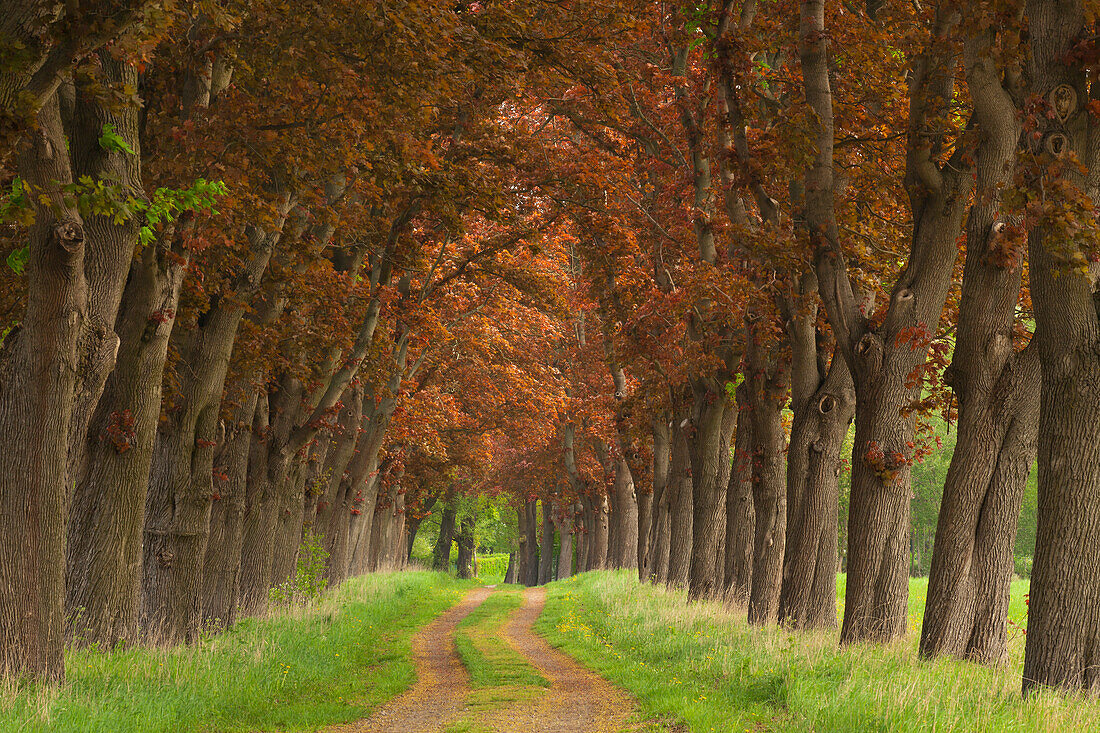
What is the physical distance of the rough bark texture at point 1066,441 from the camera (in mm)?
7641

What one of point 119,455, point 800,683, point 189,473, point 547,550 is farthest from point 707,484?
point 547,550

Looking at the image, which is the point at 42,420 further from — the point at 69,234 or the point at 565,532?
the point at 565,532

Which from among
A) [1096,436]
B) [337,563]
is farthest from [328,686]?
[337,563]

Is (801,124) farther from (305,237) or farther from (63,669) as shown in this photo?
(63,669)

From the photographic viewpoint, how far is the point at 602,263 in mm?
18078

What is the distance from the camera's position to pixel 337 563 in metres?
25.8

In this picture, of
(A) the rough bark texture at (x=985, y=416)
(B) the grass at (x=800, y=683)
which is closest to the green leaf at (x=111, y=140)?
(B) the grass at (x=800, y=683)

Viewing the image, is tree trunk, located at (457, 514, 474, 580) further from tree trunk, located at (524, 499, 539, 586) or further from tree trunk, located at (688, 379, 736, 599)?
tree trunk, located at (688, 379, 736, 599)

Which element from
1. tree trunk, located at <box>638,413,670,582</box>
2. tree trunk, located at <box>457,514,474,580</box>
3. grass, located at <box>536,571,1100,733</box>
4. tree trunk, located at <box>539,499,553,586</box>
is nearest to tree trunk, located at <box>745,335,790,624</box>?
grass, located at <box>536,571,1100,733</box>

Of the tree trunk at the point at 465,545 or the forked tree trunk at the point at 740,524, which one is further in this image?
the tree trunk at the point at 465,545

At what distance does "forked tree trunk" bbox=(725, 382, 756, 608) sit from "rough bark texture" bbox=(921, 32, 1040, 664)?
6813 millimetres

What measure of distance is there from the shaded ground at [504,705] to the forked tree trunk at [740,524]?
419 centimetres

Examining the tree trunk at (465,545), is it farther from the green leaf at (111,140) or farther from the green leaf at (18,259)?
the green leaf at (111,140)

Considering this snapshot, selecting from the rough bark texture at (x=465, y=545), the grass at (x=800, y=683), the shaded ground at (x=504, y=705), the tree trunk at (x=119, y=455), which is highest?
the tree trunk at (x=119, y=455)
